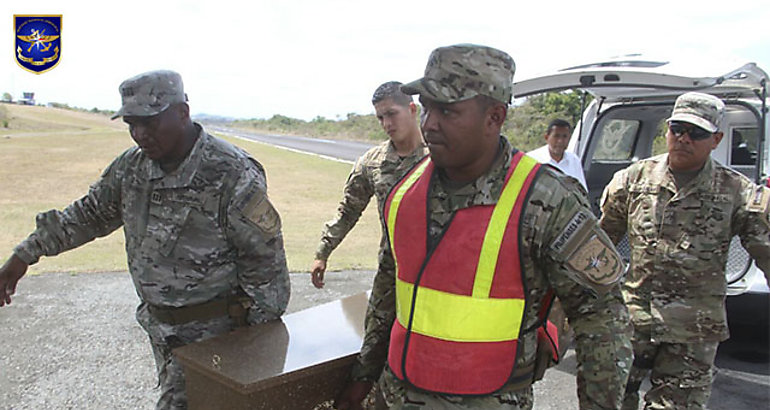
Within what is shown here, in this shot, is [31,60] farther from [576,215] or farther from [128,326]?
[576,215]

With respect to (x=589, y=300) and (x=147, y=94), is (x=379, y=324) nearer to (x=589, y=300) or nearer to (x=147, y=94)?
(x=589, y=300)

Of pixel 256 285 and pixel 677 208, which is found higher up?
pixel 677 208

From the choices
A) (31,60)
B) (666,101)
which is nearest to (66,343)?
(666,101)

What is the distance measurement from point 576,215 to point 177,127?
5.57ft

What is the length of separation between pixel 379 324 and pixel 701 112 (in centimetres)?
204

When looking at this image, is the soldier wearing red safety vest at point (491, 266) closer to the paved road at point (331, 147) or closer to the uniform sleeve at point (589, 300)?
the uniform sleeve at point (589, 300)

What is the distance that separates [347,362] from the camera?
2203 millimetres

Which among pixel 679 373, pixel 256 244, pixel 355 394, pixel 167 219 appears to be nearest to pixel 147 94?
pixel 167 219

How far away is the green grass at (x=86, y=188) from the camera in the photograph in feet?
24.9

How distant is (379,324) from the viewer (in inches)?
83.9

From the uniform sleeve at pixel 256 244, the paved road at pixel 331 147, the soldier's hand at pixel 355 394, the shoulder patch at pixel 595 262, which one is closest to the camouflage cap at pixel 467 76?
the shoulder patch at pixel 595 262

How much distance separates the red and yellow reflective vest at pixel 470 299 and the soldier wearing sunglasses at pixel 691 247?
1.76m

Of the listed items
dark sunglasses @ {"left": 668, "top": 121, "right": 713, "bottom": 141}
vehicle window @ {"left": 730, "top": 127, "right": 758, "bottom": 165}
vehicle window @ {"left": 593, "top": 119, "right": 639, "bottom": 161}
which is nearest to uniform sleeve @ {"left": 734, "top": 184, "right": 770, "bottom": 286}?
dark sunglasses @ {"left": 668, "top": 121, "right": 713, "bottom": 141}

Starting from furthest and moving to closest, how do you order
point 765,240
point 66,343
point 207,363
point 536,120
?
point 536,120
point 66,343
point 765,240
point 207,363
